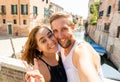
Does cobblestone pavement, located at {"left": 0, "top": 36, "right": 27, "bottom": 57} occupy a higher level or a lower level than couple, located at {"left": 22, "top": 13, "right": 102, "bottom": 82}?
lower

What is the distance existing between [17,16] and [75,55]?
74.1 feet

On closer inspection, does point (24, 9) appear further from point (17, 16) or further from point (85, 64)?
point (85, 64)

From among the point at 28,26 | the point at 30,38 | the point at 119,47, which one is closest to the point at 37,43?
the point at 30,38

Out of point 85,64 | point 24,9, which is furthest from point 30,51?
point 24,9

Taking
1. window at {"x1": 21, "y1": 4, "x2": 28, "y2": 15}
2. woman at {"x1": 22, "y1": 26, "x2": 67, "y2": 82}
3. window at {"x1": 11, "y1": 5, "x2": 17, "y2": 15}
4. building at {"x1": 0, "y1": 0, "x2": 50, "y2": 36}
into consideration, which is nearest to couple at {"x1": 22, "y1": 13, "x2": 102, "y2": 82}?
woman at {"x1": 22, "y1": 26, "x2": 67, "y2": 82}

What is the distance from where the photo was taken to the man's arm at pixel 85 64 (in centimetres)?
123

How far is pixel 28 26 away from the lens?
74.1 feet

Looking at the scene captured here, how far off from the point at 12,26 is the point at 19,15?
1978 millimetres

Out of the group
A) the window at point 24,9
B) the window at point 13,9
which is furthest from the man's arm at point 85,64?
the window at point 13,9

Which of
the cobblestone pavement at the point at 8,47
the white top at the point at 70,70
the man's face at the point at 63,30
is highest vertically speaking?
the man's face at the point at 63,30

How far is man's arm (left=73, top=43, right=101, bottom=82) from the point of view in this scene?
123 centimetres

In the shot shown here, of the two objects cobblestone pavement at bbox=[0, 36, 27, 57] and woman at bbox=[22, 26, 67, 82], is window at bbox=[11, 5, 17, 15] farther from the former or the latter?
woman at bbox=[22, 26, 67, 82]

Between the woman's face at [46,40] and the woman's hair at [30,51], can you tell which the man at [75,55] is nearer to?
the woman's face at [46,40]

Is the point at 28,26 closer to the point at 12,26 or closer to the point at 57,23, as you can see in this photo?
the point at 12,26
